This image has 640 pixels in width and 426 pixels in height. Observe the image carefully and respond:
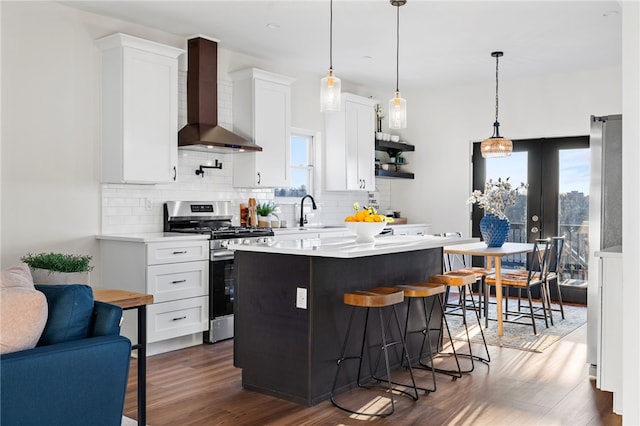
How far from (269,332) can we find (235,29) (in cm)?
302

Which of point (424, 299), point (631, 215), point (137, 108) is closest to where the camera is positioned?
point (631, 215)

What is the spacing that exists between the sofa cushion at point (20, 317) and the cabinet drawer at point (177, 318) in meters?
2.57

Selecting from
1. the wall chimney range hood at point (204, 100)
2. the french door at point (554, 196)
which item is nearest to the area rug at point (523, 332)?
the french door at point (554, 196)

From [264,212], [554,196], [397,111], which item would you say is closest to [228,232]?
[264,212]

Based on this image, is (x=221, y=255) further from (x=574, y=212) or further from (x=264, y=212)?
(x=574, y=212)

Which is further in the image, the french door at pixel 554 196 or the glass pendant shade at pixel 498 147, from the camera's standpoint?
the french door at pixel 554 196

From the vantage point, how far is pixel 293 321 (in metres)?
3.58

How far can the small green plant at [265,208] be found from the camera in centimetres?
631

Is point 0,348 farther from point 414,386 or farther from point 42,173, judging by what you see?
point 42,173

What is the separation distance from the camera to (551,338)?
5.28 m

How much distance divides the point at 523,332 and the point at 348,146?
308 centimetres

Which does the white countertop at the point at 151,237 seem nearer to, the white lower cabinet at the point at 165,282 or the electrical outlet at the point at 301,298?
the white lower cabinet at the point at 165,282

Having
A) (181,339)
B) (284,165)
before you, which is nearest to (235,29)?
→ (284,165)

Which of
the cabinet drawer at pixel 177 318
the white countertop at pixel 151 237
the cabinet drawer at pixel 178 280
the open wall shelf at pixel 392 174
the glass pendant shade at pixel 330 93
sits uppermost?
the glass pendant shade at pixel 330 93
